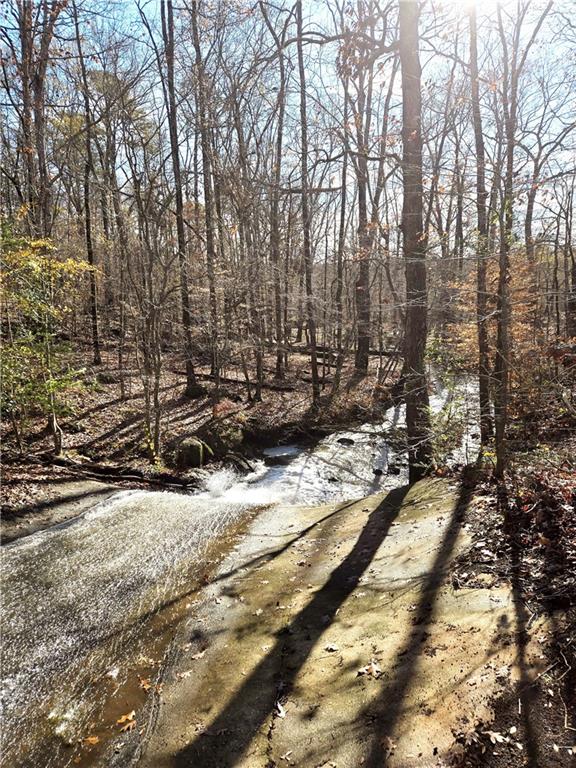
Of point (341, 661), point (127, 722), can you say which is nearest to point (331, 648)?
point (341, 661)

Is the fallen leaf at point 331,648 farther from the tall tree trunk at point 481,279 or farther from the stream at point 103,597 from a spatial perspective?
the tall tree trunk at point 481,279

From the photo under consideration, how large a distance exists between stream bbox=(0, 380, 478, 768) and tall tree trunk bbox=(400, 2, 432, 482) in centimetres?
114

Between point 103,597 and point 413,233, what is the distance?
7.39 m

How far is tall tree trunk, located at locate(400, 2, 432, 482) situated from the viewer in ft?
24.4

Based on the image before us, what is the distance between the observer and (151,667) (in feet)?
14.7

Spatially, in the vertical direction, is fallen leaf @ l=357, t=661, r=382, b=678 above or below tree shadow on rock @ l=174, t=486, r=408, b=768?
above

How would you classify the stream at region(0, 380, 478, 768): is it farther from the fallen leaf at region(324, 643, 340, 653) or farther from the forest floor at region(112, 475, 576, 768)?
the fallen leaf at region(324, 643, 340, 653)

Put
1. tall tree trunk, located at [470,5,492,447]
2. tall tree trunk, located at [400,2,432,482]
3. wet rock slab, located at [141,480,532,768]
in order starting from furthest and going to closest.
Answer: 1. tall tree trunk, located at [470,5,492,447]
2. tall tree trunk, located at [400,2,432,482]
3. wet rock slab, located at [141,480,532,768]

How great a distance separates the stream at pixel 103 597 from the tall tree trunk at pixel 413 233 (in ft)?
3.73

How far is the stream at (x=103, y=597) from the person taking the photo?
3977mm

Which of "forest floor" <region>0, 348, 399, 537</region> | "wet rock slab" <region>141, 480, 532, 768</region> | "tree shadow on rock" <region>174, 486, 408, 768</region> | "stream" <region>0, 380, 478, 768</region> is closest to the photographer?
"wet rock slab" <region>141, 480, 532, 768</region>

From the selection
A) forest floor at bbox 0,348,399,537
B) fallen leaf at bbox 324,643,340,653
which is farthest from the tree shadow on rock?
forest floor at bbox 0,348,399,537

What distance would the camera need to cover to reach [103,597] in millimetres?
5684

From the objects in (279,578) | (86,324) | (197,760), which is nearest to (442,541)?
(279,578)
